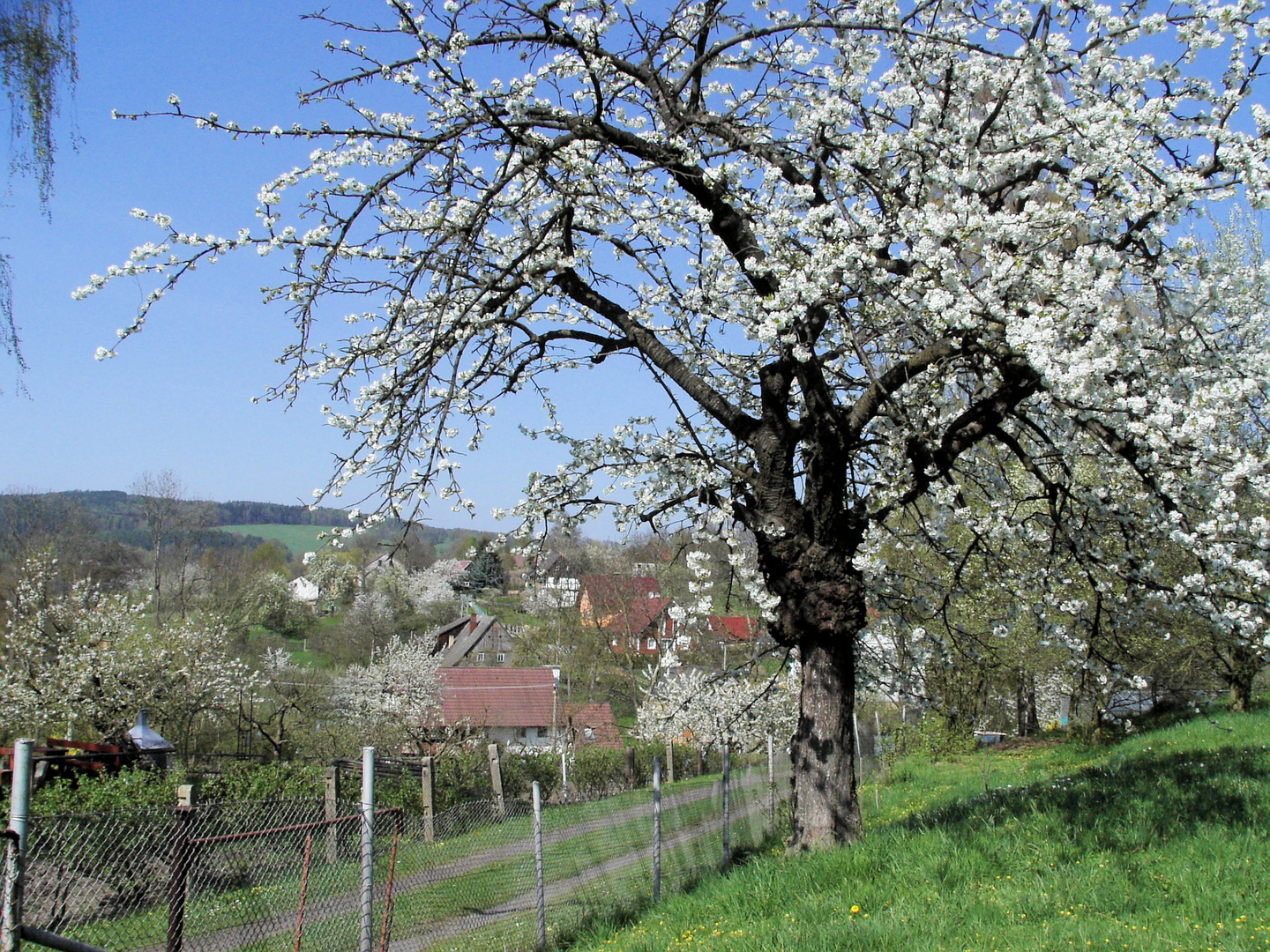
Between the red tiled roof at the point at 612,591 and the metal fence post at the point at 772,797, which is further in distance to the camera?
the red tiled roof at the point at 612,591

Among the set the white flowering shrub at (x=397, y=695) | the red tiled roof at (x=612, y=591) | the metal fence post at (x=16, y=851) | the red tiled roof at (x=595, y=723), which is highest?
the red tiled roof at (x=612, y=591)

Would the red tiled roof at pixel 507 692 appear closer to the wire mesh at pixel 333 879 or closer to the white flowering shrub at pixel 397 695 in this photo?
the white flowering shrub at pixel 397 695

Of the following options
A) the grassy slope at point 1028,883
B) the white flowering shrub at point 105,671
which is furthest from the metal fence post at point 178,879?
the white flowering shrub at point 105,671

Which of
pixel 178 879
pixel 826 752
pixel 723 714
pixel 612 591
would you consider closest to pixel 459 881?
pixel 178 879

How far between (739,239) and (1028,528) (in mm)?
3785

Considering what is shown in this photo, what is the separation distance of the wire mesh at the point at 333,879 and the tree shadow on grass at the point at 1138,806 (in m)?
2.85

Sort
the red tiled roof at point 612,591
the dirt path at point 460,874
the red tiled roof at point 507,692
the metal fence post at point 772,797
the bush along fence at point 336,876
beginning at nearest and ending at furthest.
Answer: the bush along fence at point 336,876 < the dirt path at point 460,874 < the metal fence post at point 772,797 < the red tiled roof at point 612,591 < the red tiled roof at point 507,692

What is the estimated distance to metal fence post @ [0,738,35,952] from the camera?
3.08 metres

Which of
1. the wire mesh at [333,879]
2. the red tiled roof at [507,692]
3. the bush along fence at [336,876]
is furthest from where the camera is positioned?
the red tiled roof at [507,692]

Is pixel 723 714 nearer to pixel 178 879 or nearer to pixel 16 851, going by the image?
pixel 178 879

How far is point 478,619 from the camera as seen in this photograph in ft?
205

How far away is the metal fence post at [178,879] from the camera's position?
4078 mm

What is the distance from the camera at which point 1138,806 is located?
6.02m

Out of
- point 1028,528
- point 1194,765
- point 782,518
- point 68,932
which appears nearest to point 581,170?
point 782,518
